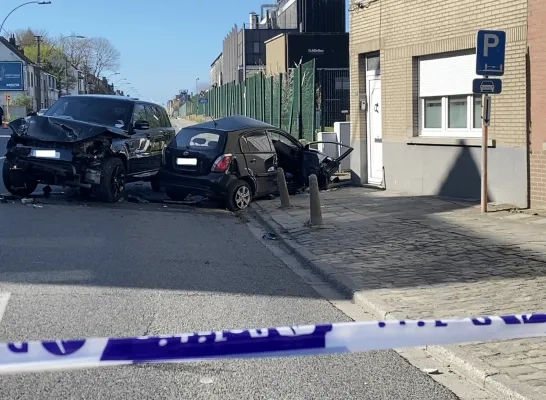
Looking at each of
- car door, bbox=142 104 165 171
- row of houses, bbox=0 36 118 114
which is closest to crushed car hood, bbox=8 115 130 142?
car door, bbox=142 104 165 171

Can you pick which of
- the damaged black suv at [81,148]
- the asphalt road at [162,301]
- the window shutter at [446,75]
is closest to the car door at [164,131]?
the damaged black suv at [81,148]

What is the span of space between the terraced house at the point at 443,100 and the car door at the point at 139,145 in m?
4.77

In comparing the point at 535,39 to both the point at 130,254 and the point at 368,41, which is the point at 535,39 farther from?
the point at 130,254

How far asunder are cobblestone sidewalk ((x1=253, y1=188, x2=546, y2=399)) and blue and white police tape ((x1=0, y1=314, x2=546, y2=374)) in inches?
48.2

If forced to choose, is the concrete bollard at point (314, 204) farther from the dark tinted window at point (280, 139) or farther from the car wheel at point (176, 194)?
the dark tinted window at point (280, 139)

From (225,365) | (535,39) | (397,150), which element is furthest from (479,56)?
(225,365)

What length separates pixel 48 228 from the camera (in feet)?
35.8

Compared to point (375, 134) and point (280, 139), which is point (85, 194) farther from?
point (375, 134)

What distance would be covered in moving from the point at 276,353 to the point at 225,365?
77.6 inches

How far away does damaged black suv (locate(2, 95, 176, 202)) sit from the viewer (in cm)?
1297

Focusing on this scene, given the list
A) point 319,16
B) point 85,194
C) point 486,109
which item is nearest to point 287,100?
point 85,194

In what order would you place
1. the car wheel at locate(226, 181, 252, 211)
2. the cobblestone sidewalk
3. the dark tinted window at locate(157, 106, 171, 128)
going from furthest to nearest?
the dark tinted window at locate(157, 106, 171, 128), the car wheel at locate(226, 181, 252, 211), the cobblestone sidewalk

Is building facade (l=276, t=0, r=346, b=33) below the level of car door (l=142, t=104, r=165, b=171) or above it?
above

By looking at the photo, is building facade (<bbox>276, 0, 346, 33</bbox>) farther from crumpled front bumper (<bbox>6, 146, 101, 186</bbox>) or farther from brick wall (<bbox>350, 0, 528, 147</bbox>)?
crumpled front bumper (<bbox>6, 146, 101, 186</bbox>)
